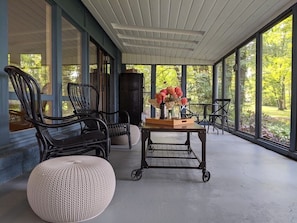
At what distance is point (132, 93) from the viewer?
25.2 ft

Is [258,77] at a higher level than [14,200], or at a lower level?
higher

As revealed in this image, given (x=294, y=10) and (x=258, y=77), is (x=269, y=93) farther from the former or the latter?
(x=294, y=10)

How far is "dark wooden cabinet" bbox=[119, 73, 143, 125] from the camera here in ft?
25.2

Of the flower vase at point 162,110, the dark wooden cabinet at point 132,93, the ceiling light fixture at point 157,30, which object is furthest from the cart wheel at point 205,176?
the dark wooden cabinet at point 132,93

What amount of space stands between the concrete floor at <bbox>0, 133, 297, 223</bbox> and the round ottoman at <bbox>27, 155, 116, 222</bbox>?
119mm

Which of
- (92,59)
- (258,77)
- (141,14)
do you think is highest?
(141,14)

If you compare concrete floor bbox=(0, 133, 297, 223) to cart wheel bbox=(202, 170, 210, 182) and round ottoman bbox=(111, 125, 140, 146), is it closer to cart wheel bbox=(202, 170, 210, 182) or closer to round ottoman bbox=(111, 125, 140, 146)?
cart wheel bbox=(202, 170, 210, 182)

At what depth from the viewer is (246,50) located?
562 cm

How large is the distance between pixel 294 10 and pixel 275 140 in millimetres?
2010

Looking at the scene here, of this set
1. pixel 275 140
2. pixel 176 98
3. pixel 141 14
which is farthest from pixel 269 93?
pixel 141 14

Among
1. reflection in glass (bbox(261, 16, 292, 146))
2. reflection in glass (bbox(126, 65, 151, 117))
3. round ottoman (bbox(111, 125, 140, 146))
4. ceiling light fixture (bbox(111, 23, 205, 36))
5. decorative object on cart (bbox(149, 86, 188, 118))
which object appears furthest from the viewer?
reflection in glass (bbox(126, 65, 151, 117))

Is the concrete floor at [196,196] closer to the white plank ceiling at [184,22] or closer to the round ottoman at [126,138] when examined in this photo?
the round ottoman at [126,138]

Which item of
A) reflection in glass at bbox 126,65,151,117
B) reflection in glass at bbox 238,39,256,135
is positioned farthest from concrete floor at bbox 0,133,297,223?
reflection in glass at bbox 126,65,151,117

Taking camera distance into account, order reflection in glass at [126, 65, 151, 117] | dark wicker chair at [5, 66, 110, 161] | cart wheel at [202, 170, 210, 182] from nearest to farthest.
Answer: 1. dark wicker chair at [5, 66, 110, 161]
2. cart wheel at [202, 170, 210, 182]
3. reflection in glass at [126, 65, 151, 117]
